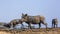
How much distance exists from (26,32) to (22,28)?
3.46 feet

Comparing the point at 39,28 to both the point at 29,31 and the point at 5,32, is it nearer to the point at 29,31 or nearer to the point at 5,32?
the point at 29,31

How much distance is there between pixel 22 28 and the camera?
23.2 meters

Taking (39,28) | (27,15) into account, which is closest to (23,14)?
(27,15)

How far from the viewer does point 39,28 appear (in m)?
22.9

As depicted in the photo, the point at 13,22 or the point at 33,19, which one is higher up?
the point at 33,19

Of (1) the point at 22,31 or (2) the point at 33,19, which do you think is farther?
(2) the point at 33,19

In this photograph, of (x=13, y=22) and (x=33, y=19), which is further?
(x=13, y=22)

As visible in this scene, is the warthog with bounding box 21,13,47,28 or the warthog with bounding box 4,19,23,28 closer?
the warthog with bounding box 21,13,47,28

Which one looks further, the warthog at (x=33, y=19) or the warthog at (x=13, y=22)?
the warthog at (x=13, y=22)

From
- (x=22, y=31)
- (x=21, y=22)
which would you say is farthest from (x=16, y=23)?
(x=22, y=31)

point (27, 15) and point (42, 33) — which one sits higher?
point (27, 15)

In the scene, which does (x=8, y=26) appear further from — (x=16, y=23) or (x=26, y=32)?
(x=26, y=32)

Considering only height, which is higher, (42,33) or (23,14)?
(23,14)

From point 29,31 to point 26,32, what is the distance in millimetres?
261
